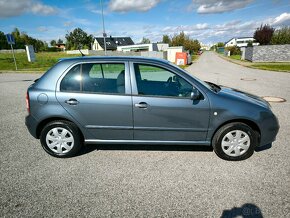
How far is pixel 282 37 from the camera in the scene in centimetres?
3350

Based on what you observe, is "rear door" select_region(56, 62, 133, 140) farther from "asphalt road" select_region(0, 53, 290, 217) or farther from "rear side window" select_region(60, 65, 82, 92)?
"asphalt road" select_region(0, 53, 290, 217)

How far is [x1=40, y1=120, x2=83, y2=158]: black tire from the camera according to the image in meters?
3.66

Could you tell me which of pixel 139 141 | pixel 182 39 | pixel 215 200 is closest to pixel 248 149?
pixel 215 200

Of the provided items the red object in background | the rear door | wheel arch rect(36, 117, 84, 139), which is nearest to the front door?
the rear door

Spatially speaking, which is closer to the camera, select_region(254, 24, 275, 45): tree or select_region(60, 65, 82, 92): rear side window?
select_region(60, 65, 82, 92): rear side window

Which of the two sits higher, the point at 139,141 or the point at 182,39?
the point at 182,39

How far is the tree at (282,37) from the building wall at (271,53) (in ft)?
27.4

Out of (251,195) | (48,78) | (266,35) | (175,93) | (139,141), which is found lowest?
(251,195)

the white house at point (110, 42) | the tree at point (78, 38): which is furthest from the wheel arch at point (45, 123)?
the tree at point (78, 38)

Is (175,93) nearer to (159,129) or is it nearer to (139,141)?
(159,129)

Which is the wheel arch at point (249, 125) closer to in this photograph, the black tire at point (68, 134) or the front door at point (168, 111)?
the front door at point (168, 111)

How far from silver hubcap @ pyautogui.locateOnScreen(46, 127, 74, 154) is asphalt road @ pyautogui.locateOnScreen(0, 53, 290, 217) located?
0.77ft

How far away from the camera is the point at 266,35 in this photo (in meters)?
40.1

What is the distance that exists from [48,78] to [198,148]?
9.90 feet
